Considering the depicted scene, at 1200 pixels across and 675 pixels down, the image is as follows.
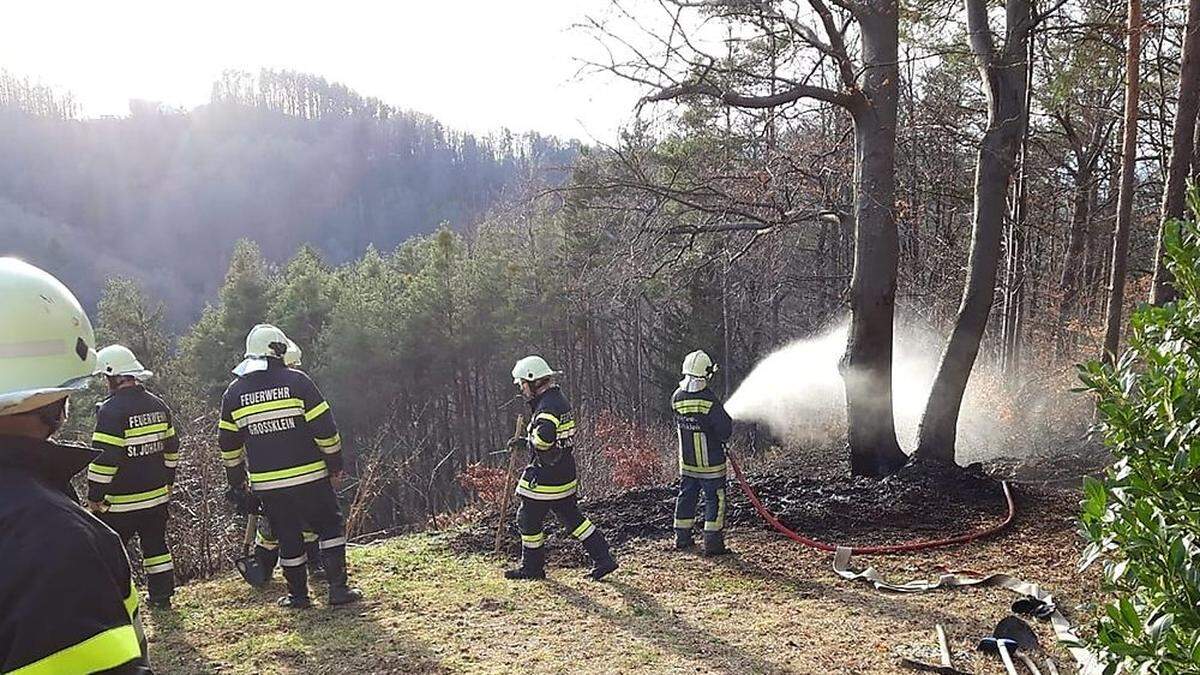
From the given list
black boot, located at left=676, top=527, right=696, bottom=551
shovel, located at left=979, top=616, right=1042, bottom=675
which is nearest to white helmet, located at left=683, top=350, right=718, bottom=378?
black boot, located at left=676, top=527, right=696, bottom=551

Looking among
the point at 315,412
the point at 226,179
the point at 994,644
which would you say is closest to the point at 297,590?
the point at 315,412

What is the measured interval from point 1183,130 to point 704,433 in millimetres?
6178

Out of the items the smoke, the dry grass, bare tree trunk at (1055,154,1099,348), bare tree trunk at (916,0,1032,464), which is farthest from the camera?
bare tree trunk at (1055,154,1099,348)

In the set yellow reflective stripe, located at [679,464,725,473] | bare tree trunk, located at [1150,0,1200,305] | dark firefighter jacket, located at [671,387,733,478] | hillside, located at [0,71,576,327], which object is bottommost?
yellow reflective stripe, located at [679,464,725,473]

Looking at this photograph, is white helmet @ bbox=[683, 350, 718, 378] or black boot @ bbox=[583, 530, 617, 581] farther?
white helmet @ bbox=[683, 350, 718, 378]

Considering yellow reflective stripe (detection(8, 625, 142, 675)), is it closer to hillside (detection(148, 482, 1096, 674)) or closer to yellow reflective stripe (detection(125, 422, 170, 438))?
hillside (detection(148, 482, 1096, 674))

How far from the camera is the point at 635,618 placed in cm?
607

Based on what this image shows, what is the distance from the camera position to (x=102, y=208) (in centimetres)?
8938

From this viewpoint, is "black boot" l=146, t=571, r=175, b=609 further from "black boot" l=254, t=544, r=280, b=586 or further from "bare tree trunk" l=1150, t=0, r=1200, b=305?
"bare tree trunk" l=1150, t=0, r=1200, b=305

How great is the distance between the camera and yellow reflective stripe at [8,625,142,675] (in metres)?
1.57

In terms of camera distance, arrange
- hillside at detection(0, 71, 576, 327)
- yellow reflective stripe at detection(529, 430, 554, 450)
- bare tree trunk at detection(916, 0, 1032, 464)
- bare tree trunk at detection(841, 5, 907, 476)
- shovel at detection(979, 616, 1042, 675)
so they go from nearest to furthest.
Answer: shovel at detection(979, 616, 1042, 675) < yellow reflective stripe at detection(529, 430, 554, 450) < bare tree trunk at detection(916, 0, 1032, 464) < bare tree trunk at detection(841, 5, 907, 476) < hillside at detection(0, 71, 576, 327)

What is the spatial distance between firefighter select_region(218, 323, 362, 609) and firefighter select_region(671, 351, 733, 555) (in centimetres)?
308

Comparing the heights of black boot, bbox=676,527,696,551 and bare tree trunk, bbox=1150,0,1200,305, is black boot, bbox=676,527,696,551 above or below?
below

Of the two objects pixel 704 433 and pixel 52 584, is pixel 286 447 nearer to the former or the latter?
pixel 704 433
